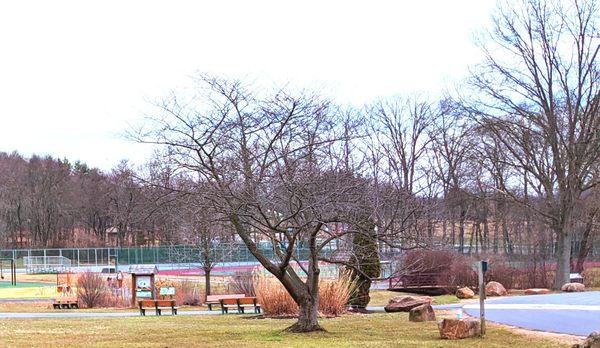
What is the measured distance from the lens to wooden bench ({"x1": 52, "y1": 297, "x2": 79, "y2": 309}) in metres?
28.6

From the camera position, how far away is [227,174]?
50.8ft

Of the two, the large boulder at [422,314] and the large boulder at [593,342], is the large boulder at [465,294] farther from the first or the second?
the large boulder at [593,342]

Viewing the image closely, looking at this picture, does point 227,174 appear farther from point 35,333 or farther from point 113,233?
point 113,233

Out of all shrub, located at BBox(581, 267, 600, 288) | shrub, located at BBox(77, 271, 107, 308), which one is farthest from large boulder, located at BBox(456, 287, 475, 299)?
shrub, located at BBox(77, 271, 107, 308)

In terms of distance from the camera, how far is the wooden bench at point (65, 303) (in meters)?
28.6

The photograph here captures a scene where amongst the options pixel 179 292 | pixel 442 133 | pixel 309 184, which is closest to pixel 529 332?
pixel 309 184

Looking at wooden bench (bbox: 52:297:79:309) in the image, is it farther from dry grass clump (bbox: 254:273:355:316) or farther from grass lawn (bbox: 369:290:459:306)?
grass lawn (bbox: 369:290:459:306)

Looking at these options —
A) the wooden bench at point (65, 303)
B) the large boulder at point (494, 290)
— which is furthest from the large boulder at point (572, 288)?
the wooden bench at point (65, 303)

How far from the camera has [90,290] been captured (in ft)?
97.9

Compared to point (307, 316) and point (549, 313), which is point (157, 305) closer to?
point (307, 316)

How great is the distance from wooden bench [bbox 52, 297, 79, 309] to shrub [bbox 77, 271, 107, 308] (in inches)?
18.9

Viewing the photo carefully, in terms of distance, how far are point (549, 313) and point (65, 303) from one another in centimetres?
1769

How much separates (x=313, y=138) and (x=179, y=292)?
17278 millimetres

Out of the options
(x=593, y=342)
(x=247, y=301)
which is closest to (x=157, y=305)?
(x=247, y=301)
